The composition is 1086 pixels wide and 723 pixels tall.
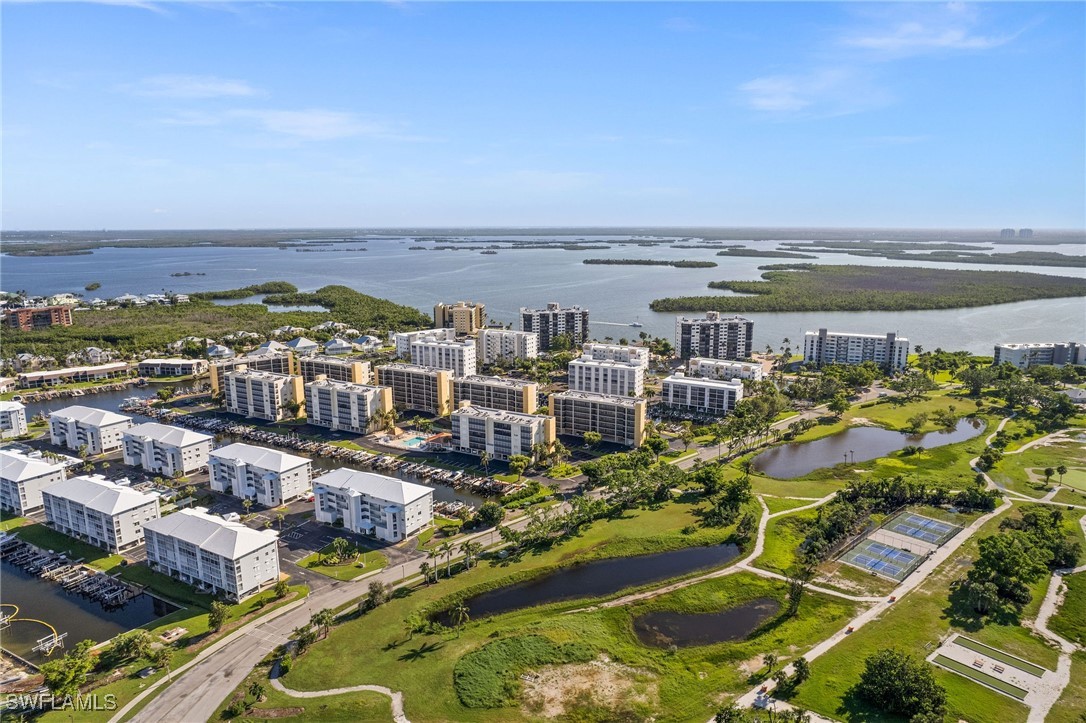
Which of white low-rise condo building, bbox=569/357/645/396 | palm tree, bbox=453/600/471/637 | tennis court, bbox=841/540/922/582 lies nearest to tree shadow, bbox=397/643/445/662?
palm tree, bbox=453/600/471/637

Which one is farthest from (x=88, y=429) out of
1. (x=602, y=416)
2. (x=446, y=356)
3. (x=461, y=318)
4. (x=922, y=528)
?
(x=922, y=528)

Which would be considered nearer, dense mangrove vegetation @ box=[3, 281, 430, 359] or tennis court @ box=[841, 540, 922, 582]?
tennis court @ box=[841, 540, 922, 582]

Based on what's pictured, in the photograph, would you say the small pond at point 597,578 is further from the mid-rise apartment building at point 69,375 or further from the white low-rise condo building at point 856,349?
the mid-rise apartment building at point 69,375

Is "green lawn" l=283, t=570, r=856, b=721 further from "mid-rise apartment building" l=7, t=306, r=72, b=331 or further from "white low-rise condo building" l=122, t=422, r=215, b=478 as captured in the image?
"mid-rise apartment building" l=7, t=306, r=72, b=331

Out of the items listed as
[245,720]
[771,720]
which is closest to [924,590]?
[771,720]

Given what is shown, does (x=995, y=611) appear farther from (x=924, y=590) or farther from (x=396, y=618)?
(x=396, y=618)

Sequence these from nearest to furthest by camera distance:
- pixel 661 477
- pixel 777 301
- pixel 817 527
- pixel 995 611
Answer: pixel 995 611 → pixel 817 527 → pixel 661 477 → pixel 777 301
